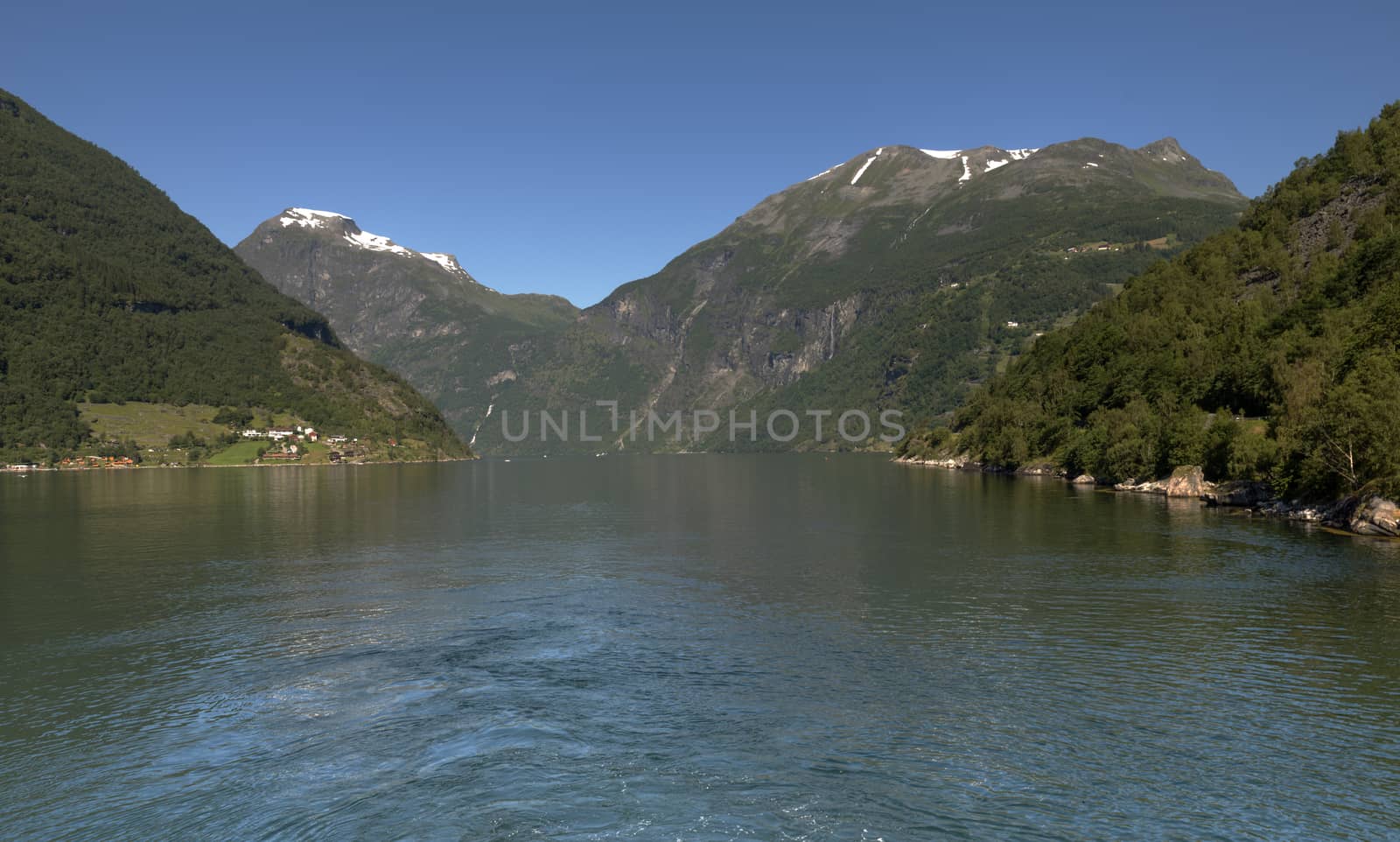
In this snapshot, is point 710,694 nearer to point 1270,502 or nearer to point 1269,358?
point 1270,502

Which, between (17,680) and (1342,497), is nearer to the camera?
(17,680)

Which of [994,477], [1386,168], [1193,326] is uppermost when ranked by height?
[1386,168]

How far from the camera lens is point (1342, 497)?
79875 mm

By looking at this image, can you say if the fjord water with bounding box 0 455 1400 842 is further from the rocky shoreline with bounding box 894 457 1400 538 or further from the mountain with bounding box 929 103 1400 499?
the mountain with bounding box 929 103 1400 499

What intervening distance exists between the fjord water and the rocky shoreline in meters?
5.02

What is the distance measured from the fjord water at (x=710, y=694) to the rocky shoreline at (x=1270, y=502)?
5.02 meters

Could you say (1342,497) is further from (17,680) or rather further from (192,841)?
(17,680)

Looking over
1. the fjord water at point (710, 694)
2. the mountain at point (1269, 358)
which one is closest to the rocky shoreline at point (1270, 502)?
the mountain at point (1269, 358)

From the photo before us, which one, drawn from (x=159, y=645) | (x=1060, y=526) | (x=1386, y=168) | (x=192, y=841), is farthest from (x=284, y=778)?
(x=1386, y=168)

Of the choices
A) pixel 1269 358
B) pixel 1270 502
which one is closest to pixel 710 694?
pixel 1270 502

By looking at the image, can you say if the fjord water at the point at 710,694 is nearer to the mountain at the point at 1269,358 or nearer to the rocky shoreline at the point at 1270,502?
the rocky shoreline at the point at 1270,502

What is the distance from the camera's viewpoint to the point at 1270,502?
9644 centimetres

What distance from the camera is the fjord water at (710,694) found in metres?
22.2

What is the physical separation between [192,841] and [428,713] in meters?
9.56
